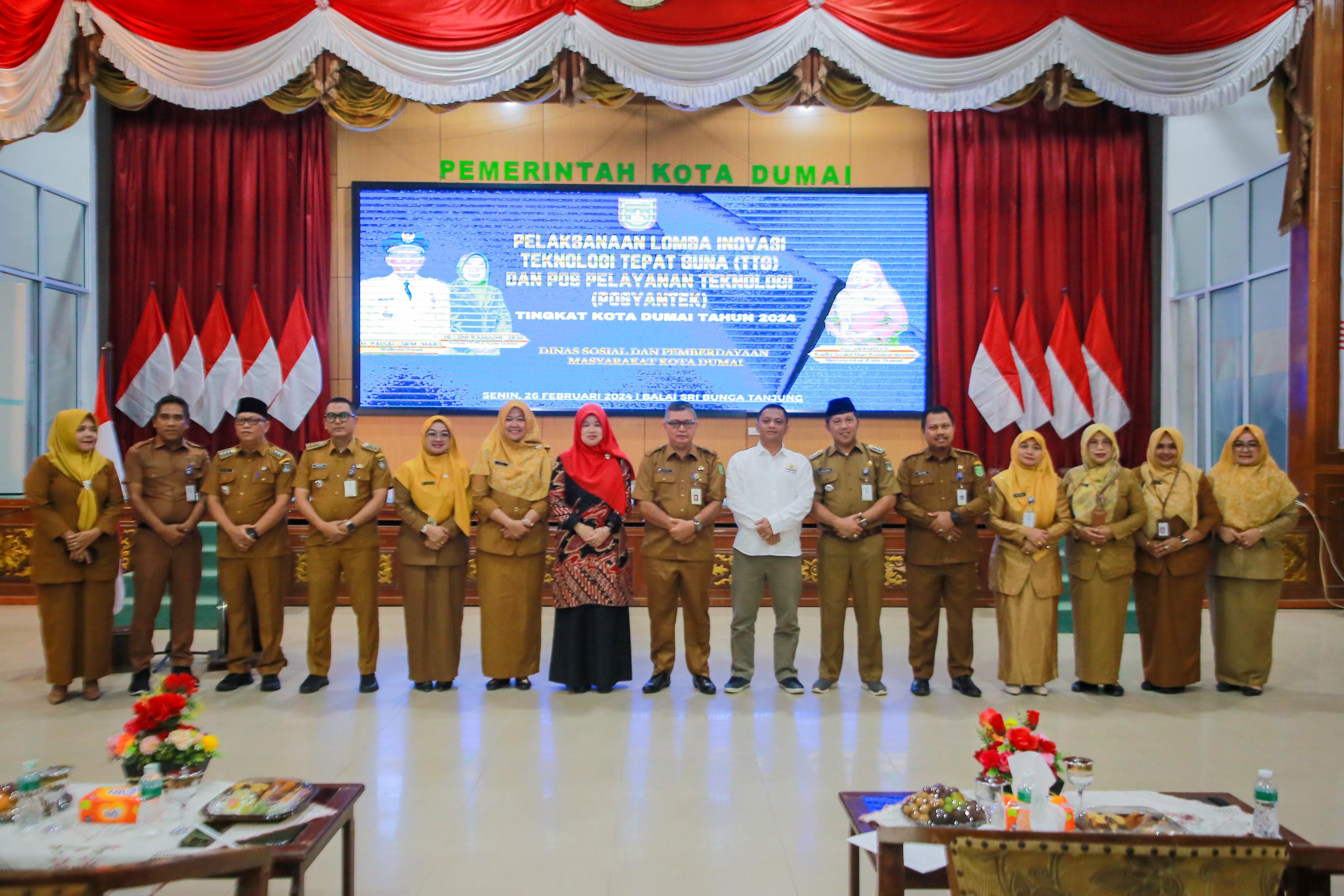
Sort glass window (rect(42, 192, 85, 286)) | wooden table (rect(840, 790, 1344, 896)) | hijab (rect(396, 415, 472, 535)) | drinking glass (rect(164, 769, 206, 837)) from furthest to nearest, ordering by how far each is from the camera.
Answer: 1. glass window (rect(42, 192, 85, 286))
2. hijab (rect(396, 415, 472, 535))
3. drinking glass (rect(164, 769, 206, 837))
4. wooden table (rect(840, 790, 1344, 896))

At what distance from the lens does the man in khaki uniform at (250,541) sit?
15.3 ft

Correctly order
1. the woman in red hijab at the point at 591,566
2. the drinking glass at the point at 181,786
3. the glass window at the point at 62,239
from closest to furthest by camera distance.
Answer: the drinking glass at the point at 181,786, the woman in red hijab at the point at 591,566, the glass window at the point at 62,239

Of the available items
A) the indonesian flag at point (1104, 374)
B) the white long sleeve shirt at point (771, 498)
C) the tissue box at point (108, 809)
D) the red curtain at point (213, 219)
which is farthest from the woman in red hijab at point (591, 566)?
the indonesian flag at point (1104, 374)

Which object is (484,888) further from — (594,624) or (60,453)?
(60,453)

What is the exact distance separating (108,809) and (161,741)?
0.69 ft

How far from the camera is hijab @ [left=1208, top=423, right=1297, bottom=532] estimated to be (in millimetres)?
4676

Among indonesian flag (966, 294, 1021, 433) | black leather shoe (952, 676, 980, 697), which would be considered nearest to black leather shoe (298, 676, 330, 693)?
black leather shoe (952, 676, 980, 697)

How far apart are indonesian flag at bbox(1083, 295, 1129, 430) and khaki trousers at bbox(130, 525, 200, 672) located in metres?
6.75

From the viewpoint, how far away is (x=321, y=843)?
2012 millimetres

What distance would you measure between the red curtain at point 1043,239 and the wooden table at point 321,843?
6.44 m

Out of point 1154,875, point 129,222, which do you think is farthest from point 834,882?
point 129,222

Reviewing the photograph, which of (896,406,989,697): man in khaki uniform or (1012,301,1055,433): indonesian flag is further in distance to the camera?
(1012,301,1055,433): indonesian flag

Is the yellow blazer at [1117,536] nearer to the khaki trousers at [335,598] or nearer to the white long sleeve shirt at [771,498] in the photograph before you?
the white long sleeve shirt at [771,498]

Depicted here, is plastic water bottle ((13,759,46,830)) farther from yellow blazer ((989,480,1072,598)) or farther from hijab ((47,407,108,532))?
yellow blazer ((989,480,1072,598))
